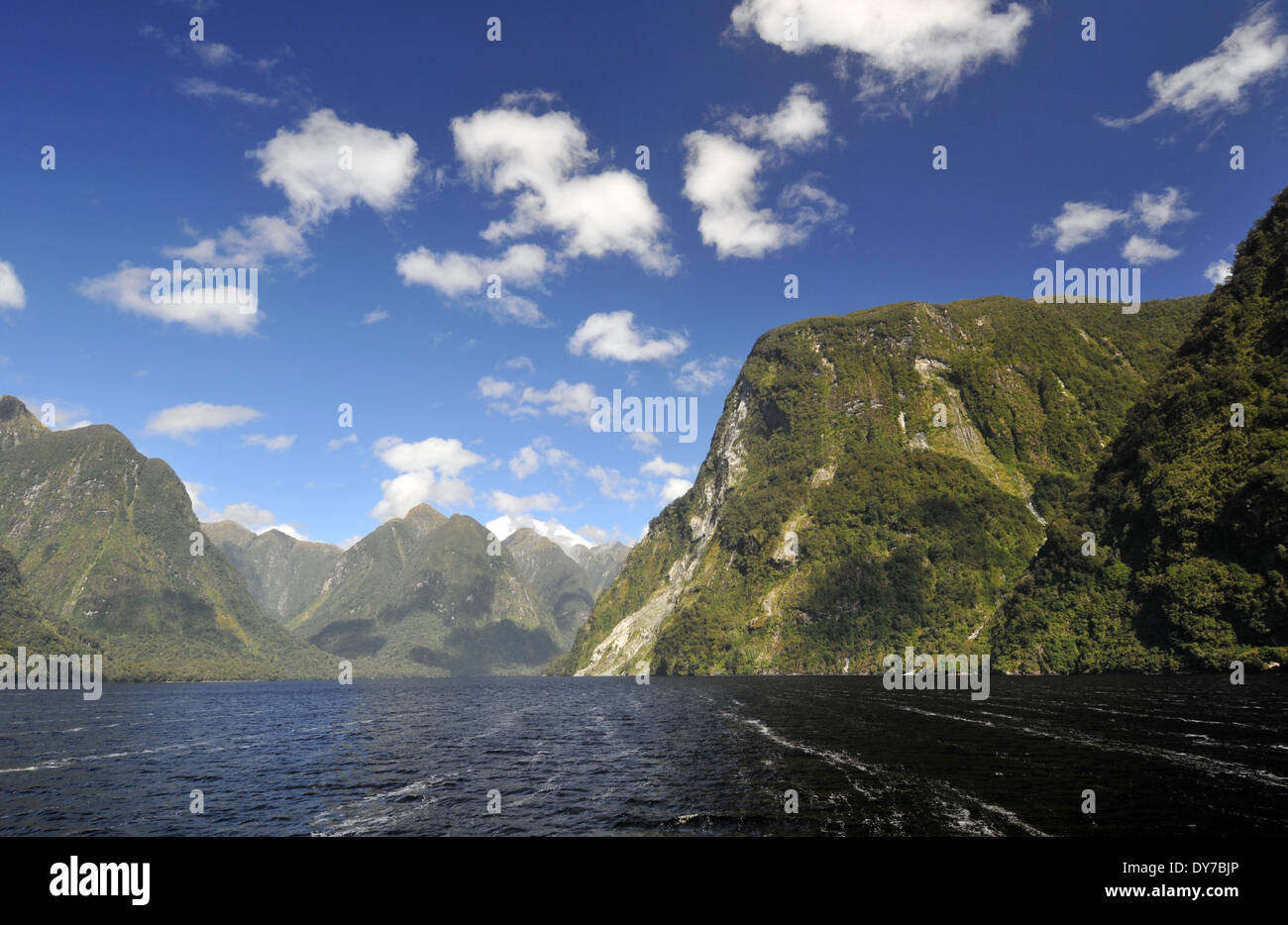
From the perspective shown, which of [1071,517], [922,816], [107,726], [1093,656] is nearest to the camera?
[922,816]

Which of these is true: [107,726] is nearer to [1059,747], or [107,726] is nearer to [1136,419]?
[1059,747]

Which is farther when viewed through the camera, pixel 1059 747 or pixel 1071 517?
pixel 1071 517

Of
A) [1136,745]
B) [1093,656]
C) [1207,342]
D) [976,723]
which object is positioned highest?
[1207,342]

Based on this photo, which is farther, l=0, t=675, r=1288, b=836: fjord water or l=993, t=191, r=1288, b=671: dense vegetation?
l=993, t=191, r=1288, b=671: dense vegetation

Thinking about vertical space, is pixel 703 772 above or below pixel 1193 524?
below

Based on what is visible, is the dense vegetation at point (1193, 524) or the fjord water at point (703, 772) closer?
the fjord water at point (703, 772)

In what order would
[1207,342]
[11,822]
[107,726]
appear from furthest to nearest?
[1207,342]
[107,726]
[11,822]

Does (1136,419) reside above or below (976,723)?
above
